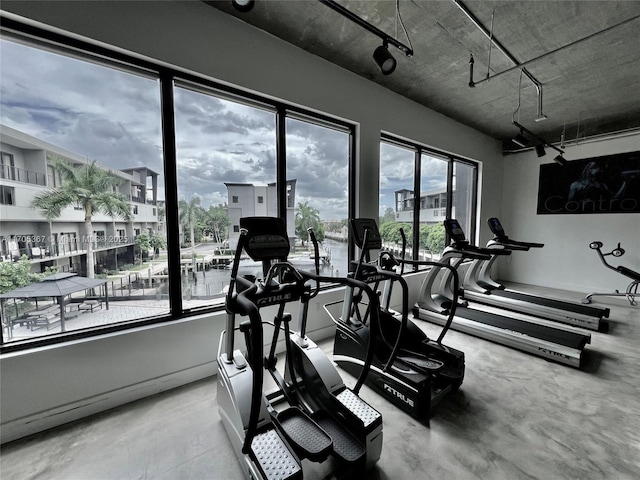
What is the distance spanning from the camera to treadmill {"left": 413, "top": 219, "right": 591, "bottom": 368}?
9.50 ft

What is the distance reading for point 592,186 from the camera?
→ 5.46m

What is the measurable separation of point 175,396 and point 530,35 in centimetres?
495

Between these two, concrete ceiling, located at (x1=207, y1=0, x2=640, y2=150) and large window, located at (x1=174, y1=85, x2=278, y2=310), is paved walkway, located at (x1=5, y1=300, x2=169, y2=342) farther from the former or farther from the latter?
concrete ceiling, located at (x1=207, y1=0, x2=640, y2=150)

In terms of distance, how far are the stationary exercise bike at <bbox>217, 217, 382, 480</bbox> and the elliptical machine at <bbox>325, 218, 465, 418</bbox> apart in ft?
1.44

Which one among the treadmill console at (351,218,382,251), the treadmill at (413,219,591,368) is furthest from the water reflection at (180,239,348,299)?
the treadmill at (413,219,591,368)

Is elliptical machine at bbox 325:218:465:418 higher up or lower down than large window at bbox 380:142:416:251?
lower down

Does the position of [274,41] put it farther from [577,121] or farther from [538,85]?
[577,121]

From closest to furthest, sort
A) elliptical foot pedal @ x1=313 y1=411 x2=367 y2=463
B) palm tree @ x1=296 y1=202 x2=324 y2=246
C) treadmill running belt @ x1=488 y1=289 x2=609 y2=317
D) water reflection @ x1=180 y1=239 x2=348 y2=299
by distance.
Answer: elliptical foot pedal @ x1=313 y1=411 x2=367 y2=463, water reflection @ x1=180 y1=239 x2=348 y2=299, palm tree @ x1=296 y1=202 x2=324 y2=246, treadmill running belt @ x1=488 y1=289 x2=609 y2=317

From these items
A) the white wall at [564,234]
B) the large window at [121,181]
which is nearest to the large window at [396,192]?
the large window at [121,181]

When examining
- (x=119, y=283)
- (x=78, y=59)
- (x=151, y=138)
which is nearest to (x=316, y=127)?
(x=151, y=138)

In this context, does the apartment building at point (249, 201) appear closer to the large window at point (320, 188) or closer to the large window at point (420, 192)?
the large window at point (320, 188)

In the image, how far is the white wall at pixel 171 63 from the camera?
1875 mm

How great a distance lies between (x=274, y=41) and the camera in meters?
2.84

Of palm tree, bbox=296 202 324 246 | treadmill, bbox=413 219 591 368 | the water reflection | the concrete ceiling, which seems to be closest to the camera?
the concrete ceiling
